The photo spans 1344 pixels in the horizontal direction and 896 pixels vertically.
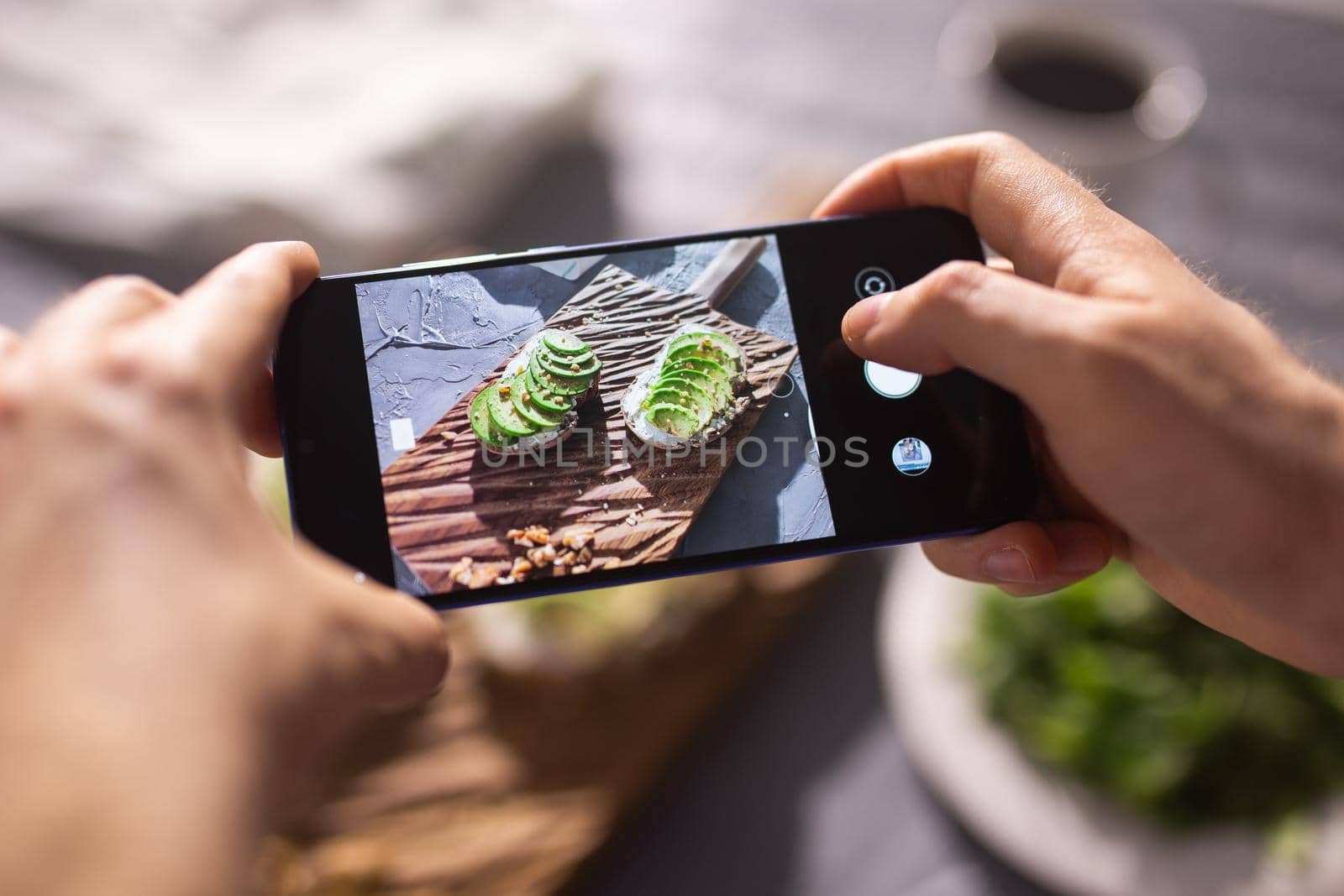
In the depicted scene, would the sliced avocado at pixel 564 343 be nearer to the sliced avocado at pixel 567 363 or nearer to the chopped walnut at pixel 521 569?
the sliced avocado at pixel 567 363

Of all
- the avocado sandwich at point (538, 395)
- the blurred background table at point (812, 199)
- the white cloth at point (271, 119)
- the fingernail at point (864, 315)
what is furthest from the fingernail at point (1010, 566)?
the white cloth at point (271, 119)

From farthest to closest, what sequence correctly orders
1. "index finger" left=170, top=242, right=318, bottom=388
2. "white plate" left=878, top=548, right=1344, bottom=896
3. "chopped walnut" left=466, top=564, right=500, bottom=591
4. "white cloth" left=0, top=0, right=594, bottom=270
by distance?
"white cloth" left=0, top=0, right=594, bottom=270 → "white plate" left=878, top=548, right=1344, bottom=896 → "chopped walnut" left=466, top=564, right=500, bottom=591 → "index finger" left=170, top=242, right=318, bottom=388

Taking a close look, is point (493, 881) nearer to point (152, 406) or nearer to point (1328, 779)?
point (152, 406)

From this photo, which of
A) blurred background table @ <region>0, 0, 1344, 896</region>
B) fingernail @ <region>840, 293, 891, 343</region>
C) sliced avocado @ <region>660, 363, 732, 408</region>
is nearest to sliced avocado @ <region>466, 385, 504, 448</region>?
sliced avocado @ <region>660, 363, 732, 408</region>

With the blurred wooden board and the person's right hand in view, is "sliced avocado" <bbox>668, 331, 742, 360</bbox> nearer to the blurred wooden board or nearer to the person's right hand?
the person's right hand

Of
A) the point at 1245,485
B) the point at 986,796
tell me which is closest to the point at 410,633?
the point at 1245,485

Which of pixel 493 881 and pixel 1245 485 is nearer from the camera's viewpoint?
pixel 1245 485

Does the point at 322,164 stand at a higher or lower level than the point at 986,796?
higher
